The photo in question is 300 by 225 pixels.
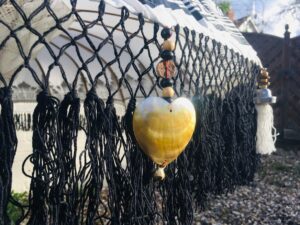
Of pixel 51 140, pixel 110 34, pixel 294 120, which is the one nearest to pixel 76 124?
pixel 51 140

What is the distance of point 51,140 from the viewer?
1.40 metres

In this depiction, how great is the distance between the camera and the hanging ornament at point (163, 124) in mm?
1496

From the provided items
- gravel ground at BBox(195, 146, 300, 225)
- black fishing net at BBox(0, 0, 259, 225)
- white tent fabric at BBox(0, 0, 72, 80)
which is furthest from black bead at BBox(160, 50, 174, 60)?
gravel ground at BBox(195, 146, 300, 225)

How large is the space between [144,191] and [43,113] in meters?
0.62

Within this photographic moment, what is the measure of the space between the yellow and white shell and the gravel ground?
125 centimetres

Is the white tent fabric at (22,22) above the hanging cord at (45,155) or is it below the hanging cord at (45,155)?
above

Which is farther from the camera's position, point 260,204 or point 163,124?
point 260,204

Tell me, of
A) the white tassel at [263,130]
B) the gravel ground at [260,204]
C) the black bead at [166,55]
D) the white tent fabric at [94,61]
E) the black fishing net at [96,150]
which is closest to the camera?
the black fishing net at [96,150]

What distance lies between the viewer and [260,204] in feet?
10.3

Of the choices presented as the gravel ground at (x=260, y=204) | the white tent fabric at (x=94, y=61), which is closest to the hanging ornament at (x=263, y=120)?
the gravel ground at (x=260, y=204)

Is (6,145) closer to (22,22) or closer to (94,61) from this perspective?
(22,22)

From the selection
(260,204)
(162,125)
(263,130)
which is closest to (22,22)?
(162,125)

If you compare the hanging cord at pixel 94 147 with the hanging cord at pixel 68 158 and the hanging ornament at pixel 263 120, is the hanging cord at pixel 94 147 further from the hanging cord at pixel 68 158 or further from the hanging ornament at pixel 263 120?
the hanging ornament at pixel 263 120

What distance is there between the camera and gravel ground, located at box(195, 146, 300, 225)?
110 inches
